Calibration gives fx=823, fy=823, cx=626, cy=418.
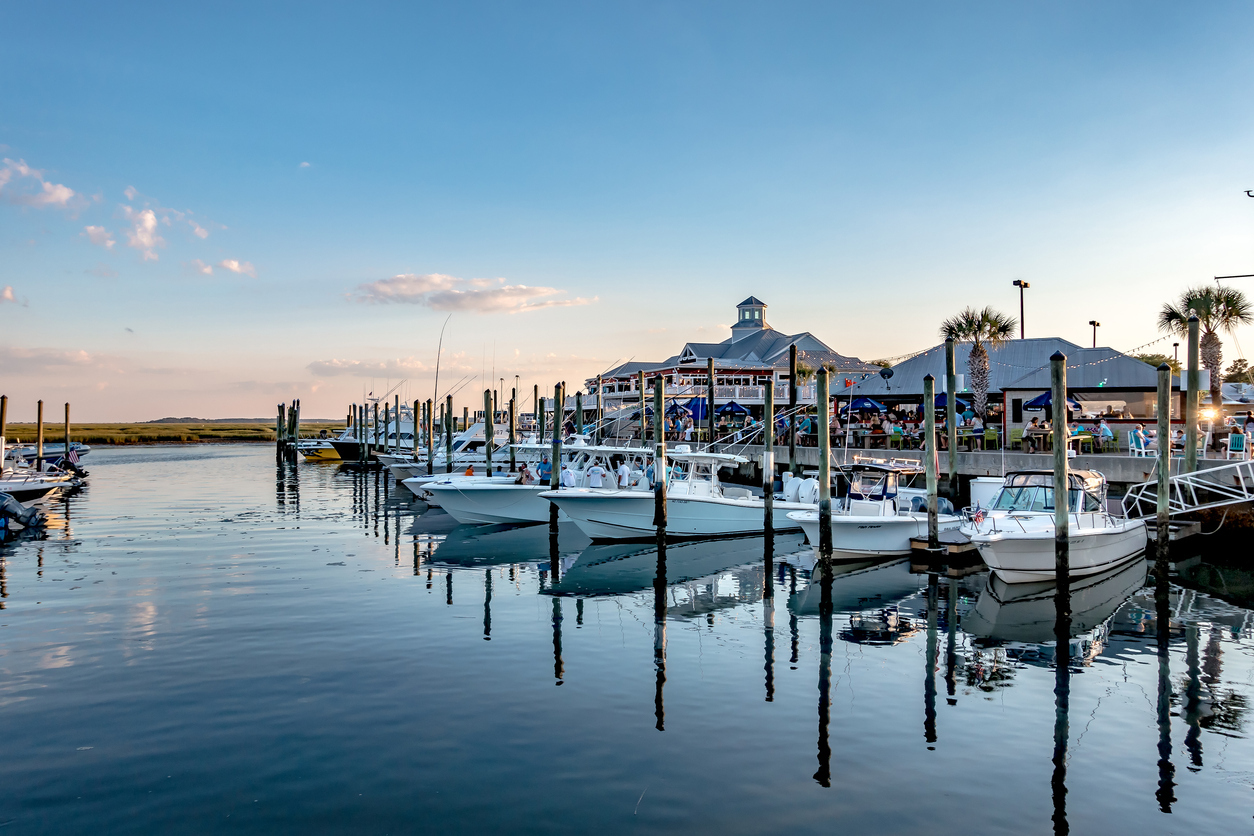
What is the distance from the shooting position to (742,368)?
6488 cm

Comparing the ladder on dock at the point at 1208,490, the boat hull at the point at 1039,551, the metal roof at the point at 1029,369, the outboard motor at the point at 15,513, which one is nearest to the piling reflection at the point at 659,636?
the boat hull at the point at 1039,551

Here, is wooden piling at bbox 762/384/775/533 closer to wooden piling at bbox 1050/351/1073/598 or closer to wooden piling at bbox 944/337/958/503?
wooden piling at bbox 944/337/958/503

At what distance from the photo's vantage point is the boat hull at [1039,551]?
18.6m

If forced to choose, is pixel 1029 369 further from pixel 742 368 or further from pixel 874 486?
pixel 742 368

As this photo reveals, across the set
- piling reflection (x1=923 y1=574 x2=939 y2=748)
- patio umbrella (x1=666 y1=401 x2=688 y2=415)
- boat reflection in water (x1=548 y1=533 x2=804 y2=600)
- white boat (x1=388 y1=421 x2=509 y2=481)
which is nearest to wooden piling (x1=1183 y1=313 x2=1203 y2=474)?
piling reflection (x1=923 y1=574 x2=939 y2=748)

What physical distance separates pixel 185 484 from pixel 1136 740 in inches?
2179

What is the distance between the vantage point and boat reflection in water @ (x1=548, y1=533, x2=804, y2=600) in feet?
67.3

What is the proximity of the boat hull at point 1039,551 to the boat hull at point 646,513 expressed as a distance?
323 inches

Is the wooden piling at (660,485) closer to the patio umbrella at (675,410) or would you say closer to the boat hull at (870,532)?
the boat hull at (870,532)

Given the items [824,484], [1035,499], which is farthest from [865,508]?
[1035,499]

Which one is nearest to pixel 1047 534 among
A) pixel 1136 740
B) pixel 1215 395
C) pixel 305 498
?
pixel 1136 740

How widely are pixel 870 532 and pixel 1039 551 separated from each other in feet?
16.0

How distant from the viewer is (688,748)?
10.1 m

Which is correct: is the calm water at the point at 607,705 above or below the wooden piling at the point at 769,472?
below
